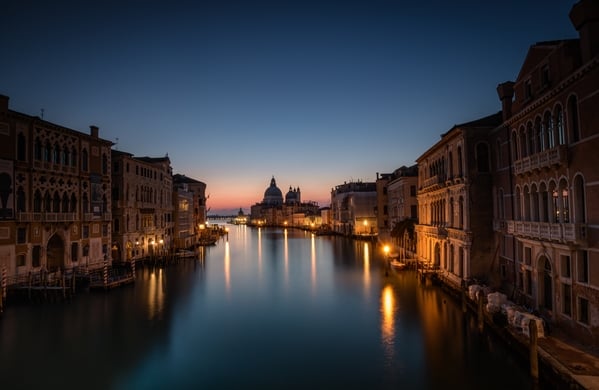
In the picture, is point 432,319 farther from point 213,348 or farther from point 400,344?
point 213,348

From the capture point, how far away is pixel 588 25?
463 inches

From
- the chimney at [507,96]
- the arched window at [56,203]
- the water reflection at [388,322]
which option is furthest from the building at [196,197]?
the chimney at [507,96]

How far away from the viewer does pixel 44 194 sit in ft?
80.7

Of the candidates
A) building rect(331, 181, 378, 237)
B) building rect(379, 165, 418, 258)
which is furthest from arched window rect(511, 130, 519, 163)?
building rect(331, 181, 378, 237)

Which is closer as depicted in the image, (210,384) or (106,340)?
(210,384)

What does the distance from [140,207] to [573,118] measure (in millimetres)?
34016

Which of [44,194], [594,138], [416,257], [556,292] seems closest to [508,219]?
[556,292]

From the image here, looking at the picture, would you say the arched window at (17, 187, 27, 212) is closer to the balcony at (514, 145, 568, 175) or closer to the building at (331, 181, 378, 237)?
the balcony at (514, 145, 568, 175)

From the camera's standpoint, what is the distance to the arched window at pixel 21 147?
22.9 m

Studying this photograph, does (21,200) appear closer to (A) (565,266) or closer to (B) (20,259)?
(B) (20,259)

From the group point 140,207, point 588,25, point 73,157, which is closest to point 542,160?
point 588,25

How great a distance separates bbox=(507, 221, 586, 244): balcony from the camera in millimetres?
12117

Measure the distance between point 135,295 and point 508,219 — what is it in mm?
20611

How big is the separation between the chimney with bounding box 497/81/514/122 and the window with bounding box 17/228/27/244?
26502 mm
